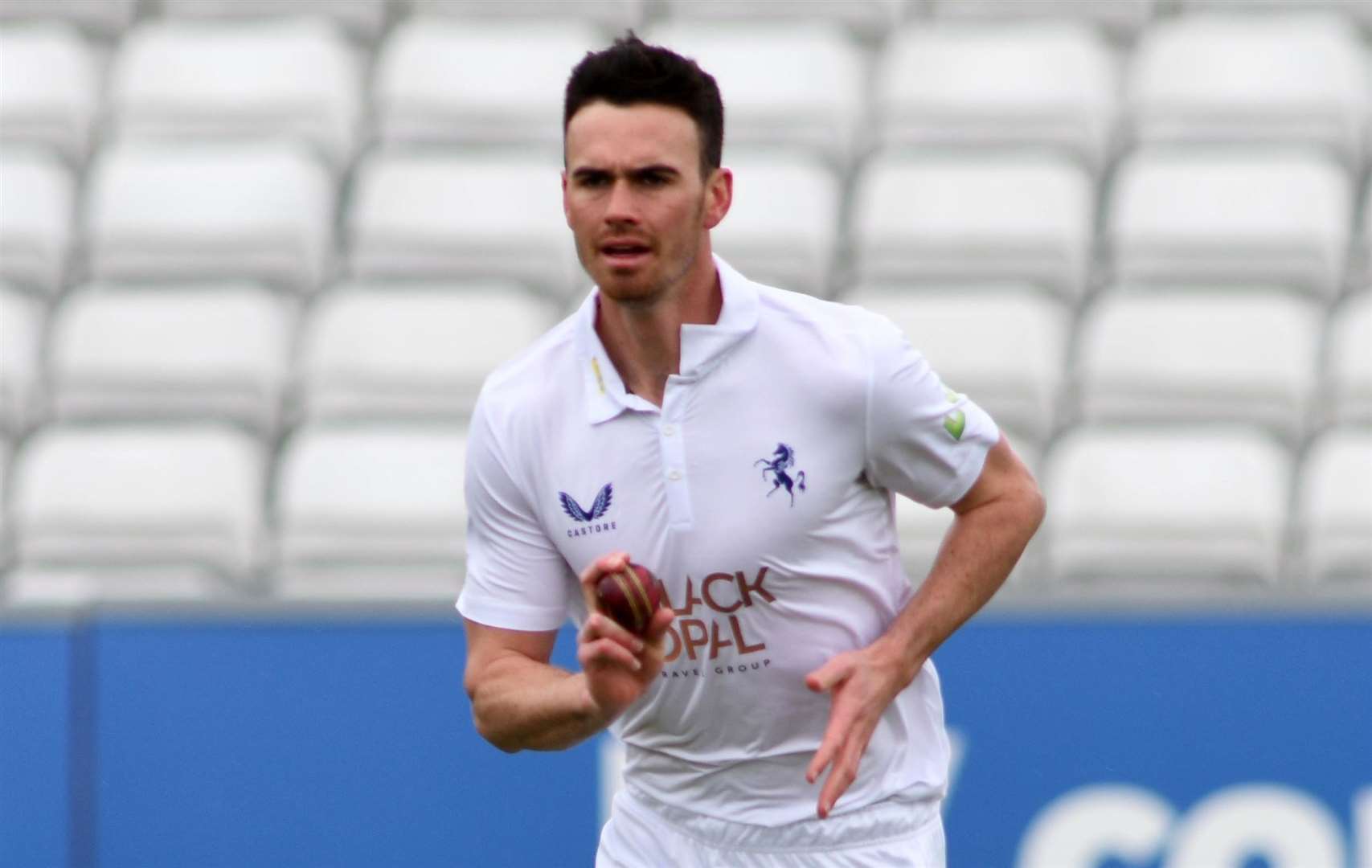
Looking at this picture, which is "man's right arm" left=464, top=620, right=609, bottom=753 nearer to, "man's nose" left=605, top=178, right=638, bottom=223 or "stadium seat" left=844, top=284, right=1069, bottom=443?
"man's nose" left=605, top=178, right=638, bottom=223

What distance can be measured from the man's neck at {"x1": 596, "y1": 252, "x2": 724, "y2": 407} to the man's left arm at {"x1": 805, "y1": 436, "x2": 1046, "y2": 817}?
461 millimetres

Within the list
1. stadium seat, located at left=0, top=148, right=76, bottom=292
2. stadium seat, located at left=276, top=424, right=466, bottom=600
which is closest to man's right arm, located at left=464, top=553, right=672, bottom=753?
stadium seat, located at left=276, top=424, right=466, bottom=600

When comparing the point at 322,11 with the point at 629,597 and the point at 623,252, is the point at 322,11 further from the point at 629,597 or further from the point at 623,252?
the point at 629,597

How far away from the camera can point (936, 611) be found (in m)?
2.90

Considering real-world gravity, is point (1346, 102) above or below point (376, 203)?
above

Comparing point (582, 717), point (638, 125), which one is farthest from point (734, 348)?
point (582, 717)

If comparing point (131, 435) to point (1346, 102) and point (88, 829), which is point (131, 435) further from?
point (1346, 102)

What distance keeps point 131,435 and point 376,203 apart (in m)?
1.05

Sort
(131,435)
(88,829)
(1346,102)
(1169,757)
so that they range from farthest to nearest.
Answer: (1346,102) < (131,435) < (88,829) < (1169,757)

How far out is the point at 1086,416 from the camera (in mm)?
5289

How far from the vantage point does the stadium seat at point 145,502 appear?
17.2 feet

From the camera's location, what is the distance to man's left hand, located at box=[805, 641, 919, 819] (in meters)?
2.71

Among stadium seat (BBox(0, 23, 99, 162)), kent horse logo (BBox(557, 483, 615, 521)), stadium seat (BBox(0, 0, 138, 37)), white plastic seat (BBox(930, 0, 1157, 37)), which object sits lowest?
kent horse logo (BBox(557, 483, 615, 521))

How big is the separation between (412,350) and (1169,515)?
206 centimetres
